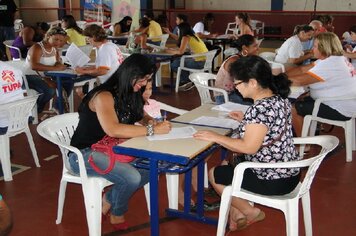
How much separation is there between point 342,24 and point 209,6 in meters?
4.68

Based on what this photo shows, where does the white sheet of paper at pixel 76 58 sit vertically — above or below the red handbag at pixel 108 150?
above

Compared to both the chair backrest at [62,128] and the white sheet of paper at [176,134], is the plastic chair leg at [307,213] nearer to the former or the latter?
the white sheet of paper at [176,134]

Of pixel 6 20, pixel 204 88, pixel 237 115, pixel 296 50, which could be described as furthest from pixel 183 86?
pixel 237 115

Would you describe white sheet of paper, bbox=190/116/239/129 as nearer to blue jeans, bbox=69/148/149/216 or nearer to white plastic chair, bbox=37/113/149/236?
blue jeans, bbox=69/148/149/216

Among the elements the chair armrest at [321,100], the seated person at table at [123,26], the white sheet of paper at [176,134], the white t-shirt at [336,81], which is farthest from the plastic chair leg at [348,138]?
the seated person at table at [123,26]

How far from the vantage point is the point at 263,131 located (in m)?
2.45

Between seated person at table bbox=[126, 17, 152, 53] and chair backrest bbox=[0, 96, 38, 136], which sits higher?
seated person at table bbox=[126, 17, 152, 53]

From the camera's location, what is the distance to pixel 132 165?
2.87 metres

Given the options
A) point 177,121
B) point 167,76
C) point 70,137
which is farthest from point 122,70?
point 167,76

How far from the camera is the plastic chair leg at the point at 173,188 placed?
3223 millimetres

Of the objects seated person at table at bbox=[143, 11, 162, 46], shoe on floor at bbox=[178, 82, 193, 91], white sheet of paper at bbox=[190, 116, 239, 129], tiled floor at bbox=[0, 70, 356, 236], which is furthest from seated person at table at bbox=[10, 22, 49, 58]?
white sheet of paper at bbox=[190, 116, 239, 129]

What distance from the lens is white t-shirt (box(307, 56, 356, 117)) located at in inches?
165

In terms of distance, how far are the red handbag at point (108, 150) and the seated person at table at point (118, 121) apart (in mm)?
23

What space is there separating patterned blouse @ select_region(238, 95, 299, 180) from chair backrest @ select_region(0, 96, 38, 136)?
6.68 feet
